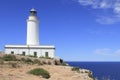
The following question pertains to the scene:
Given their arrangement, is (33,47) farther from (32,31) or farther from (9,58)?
(9,58)

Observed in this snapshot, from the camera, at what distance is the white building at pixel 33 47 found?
4872 centimetres

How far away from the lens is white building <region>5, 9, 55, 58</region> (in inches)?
1918

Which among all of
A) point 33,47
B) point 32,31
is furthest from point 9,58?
point 32,31

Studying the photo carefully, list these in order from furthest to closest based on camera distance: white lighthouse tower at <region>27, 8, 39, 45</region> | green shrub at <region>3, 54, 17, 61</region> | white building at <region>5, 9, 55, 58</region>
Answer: white lighthouse tower at <region>27, 8, 39, 45</region> → white building at <region>5, 9, 55, 58</region> → green shrub at <region>3, 54, 17, 61</region>

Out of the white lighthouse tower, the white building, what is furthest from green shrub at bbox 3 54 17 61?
the white lighthouse tower

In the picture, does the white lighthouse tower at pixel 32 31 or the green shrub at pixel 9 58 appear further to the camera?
the white lighthouse tower at pixel 32 31

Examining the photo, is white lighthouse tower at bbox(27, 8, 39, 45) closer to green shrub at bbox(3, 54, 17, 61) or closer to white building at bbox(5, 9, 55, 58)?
white building at bbox(5, 9, 55, 58)

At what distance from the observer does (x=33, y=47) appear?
48625 millimetres

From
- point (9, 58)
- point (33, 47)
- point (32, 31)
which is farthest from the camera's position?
point (32, 31)

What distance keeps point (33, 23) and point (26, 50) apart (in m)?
5.06

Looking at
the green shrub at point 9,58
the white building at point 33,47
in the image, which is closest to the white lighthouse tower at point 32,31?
the white building at point 33,47

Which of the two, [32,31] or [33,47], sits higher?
[32,31]

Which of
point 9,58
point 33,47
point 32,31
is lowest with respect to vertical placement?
point 9,58

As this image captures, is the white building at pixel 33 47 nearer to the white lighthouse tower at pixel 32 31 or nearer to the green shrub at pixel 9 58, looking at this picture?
the white lighthouse tower at pixel 32 31
